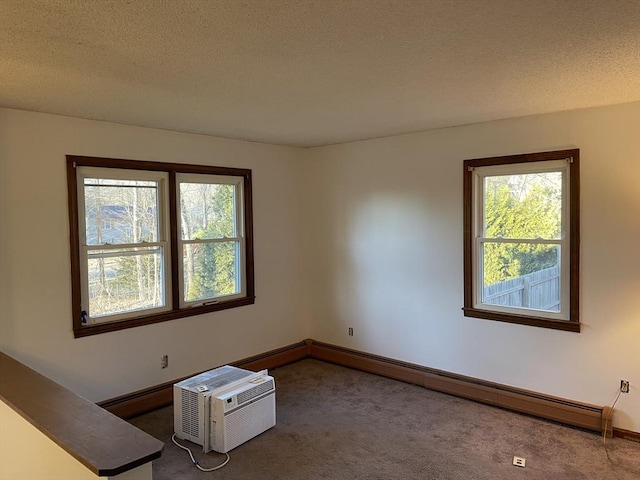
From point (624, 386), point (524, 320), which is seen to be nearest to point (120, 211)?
point (524, 320)

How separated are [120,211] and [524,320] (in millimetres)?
3557

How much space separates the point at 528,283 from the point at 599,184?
3.15 ft

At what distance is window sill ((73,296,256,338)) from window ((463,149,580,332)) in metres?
2.30

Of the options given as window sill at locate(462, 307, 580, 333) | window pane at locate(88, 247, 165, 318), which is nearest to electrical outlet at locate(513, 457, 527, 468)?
window sill at locate(462, 307, 580, 333)

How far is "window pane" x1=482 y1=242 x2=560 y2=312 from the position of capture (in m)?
3.80

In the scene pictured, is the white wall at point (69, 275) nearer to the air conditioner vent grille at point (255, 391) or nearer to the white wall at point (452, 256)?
the white wall at point (452, 256)

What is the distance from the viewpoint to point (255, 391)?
11.5ft

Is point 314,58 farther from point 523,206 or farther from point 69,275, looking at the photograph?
point 69,275

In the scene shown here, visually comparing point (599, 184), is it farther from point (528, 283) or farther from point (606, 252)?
point (528, 283)

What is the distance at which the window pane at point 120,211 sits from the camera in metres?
3.80

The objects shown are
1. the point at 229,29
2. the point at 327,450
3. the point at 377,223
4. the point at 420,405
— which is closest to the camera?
the point at 229,29

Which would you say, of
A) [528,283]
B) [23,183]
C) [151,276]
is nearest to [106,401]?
[151,276]

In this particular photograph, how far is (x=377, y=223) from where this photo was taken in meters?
4.89

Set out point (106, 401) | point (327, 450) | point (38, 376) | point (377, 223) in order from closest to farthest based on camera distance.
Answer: point (38, 376)
point (327, 450)
point (106, 401)
point (377, 223)
